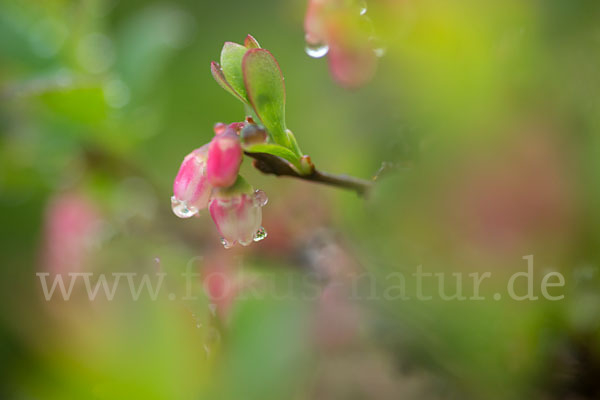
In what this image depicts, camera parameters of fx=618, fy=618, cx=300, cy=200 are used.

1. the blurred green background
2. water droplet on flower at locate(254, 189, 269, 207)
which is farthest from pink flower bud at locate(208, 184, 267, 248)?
the blurred green background

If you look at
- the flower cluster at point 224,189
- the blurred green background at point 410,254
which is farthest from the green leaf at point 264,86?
the blurred green background at point 410,254

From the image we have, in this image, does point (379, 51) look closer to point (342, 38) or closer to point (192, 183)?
point (342, 38)

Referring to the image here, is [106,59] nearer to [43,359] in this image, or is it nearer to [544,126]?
[43,359]

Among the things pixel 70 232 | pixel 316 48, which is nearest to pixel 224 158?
pixel 316 48

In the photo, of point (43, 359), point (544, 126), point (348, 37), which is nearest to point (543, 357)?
point (544, 126)

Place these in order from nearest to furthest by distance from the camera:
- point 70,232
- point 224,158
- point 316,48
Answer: point 224,158 < point 316,48 < point 70,232

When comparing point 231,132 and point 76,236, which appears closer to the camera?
point 231,132
